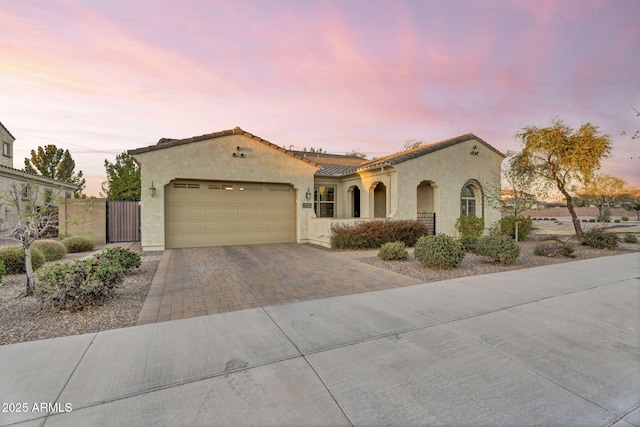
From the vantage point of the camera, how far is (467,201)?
1670 cm

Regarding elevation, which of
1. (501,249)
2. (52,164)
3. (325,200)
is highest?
(52,164)

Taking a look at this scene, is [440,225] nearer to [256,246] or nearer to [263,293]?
[256,246]

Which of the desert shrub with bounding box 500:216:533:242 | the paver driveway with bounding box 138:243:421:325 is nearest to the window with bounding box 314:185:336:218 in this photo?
the paver driveway with bounding box 138:243:421:325

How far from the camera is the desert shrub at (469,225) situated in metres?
15.5

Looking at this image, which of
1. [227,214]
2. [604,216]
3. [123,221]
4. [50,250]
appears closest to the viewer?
[50,250]

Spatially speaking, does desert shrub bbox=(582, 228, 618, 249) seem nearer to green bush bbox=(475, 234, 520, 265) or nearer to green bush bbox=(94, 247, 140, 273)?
green bush bbox=(475, 234, 520, 265)

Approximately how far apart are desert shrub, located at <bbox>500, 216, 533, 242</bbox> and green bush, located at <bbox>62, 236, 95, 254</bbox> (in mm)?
19677

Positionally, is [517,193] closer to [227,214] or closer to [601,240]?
[601,240]

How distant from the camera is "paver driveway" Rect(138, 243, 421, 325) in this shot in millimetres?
5100

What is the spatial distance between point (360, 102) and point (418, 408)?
46.2ft

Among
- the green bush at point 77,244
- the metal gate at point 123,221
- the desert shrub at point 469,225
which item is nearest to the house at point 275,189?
the desert shrub at point 469,225

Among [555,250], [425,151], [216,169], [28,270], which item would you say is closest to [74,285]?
[28,270]

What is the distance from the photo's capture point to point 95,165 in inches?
1401

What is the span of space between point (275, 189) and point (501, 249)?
931 centimetres
